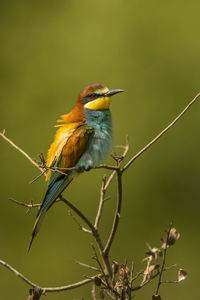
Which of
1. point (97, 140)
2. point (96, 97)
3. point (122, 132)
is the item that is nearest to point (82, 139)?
point (97, 140)

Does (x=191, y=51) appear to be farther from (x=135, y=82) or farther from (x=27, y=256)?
(x=27, y=256)

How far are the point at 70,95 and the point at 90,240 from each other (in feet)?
4.24

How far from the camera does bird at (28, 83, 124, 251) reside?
247 centimetres

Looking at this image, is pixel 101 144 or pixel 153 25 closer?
pixel 101 144

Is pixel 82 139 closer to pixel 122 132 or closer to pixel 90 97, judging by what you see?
pixel 90 97

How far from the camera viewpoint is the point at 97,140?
2.55m

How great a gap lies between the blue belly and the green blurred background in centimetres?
211

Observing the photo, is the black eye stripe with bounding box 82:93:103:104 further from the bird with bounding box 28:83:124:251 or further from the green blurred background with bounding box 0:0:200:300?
the green blurred background with bounding box 0:0:200:300

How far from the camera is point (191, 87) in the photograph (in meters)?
5.11

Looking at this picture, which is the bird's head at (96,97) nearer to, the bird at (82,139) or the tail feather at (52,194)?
the bird at (82,139)

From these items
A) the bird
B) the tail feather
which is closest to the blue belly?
the bird

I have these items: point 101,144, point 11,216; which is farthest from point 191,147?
point 101,144

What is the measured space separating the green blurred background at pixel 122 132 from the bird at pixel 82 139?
211 cm

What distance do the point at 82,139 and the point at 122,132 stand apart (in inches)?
92.3
